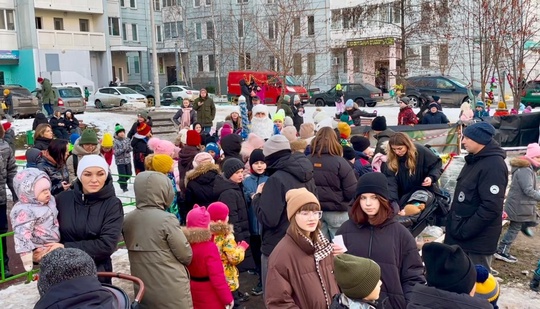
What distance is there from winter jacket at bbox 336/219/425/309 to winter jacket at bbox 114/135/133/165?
848 centimetres

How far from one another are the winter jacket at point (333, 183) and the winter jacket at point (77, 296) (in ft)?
10.6

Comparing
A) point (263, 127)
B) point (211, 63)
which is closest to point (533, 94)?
point (263, 127)

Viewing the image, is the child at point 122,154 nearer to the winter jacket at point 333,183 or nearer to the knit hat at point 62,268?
the winter jacket at point 333,183

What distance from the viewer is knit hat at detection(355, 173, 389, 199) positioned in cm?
396

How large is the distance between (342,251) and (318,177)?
6.58ft

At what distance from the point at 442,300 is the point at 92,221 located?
2617 millimetres

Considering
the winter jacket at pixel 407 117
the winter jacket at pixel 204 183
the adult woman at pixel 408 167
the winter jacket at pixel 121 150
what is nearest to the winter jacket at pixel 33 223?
the winter jacket at pixel 204 183

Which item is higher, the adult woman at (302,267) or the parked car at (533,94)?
the parked car at (533,94)

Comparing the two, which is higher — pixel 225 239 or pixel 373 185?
pixel 373 185

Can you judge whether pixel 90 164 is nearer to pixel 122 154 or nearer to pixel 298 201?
pixel 298 201

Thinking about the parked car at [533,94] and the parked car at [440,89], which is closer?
the parked car at [533,94]

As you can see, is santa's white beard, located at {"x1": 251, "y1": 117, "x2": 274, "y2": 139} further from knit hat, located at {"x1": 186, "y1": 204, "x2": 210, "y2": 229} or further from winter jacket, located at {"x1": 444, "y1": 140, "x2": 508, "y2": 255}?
knit hat, located at {"x1": 186, "y1": 204, "x2": 210, "y2": 229}

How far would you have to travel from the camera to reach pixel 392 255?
3.77 m

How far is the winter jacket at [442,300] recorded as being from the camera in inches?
110
